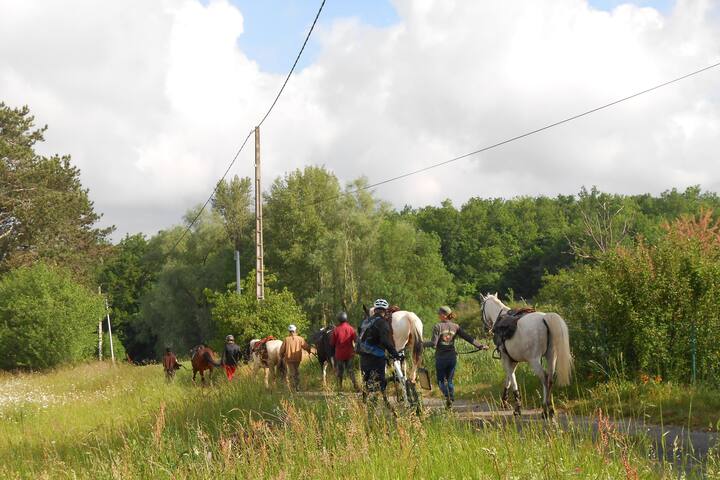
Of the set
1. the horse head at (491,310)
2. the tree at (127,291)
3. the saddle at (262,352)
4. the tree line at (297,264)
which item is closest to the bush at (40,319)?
the tree line at (297,264)

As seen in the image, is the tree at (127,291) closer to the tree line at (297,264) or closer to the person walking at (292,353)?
the tree line at (297,264)

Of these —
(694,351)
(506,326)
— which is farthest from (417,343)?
(694,351)

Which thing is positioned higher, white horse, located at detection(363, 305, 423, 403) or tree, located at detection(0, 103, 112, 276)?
tree, located at detection(0, 103, 112, 276)

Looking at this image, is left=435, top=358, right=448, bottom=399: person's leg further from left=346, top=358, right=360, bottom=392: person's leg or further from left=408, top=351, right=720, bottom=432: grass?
left=346, top=358, right=360, bottom=392: person's leg

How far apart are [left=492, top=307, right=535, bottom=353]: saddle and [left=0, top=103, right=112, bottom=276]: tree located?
32559mm

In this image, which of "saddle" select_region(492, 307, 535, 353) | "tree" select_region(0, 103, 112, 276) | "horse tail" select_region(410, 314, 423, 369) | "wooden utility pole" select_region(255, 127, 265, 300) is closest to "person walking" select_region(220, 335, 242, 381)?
"wooden utility pole" select_region(255, 127, 265, 300)

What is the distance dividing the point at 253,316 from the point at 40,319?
22877 mm

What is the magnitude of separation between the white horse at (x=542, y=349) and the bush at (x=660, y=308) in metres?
1.15

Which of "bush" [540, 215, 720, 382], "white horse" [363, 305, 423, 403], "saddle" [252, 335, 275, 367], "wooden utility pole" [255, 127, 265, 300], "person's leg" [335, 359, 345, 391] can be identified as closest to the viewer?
"bush" [540, 215, 720, 382]

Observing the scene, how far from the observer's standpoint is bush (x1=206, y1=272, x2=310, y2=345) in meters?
25.7

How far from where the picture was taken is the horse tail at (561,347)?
11688mm

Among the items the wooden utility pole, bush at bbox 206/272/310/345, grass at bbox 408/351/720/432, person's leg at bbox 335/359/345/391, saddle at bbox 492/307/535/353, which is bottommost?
grass at bbox 408/351/720/432

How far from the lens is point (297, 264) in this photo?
5359cm

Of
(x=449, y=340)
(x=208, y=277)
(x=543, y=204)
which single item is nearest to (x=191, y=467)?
(x=449, y=340)
